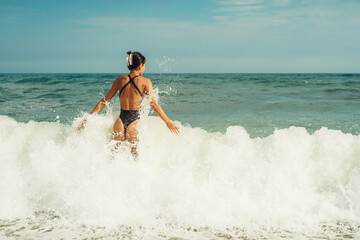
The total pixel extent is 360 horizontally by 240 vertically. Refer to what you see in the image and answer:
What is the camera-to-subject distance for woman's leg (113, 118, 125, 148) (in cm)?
430

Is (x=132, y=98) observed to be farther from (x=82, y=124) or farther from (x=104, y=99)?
(x=82, y=124)

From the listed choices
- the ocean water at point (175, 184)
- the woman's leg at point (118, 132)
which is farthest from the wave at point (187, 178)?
the woman's leg at point (118, 132)

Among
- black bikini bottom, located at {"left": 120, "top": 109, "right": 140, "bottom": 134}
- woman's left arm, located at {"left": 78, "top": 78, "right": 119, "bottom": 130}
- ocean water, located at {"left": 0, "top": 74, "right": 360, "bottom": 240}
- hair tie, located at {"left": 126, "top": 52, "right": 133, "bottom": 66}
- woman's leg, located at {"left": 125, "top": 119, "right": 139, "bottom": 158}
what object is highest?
hair tie, located at {"left": 126, "top": 52, "right": 133, "bottom": 66}

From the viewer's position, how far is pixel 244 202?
426 cm

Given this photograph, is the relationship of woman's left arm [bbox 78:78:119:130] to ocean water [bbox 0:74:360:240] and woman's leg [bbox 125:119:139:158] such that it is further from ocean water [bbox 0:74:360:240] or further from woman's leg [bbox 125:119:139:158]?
woman's leg [bbox 125:119:139:158]

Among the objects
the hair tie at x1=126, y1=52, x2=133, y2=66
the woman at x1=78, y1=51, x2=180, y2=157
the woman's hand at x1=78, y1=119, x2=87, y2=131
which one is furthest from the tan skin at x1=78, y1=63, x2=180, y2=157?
the woman's hand at x1=78, y1=119, x2=87, y2=131

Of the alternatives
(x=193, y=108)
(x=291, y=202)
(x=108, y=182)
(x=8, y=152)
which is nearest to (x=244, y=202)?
(x=291, y=202)

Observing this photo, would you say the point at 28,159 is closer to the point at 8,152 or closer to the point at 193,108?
the point at 8,152

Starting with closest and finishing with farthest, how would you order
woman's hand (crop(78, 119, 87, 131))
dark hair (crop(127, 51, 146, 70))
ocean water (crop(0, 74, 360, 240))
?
1. ocean water (crop(0, 74, 360, 240))
2. dark hair (crop(127, 51, 146, 70))
3. woman's hand (crop(78, 119, 87, 131))

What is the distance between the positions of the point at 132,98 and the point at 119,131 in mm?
506

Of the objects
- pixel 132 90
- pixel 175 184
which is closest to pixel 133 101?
pixel 132 90

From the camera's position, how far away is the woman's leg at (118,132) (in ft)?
14.1

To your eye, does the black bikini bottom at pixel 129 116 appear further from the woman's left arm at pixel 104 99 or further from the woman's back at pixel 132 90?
the woman's left arm at pixel 104 99

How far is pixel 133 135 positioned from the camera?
4312mm
